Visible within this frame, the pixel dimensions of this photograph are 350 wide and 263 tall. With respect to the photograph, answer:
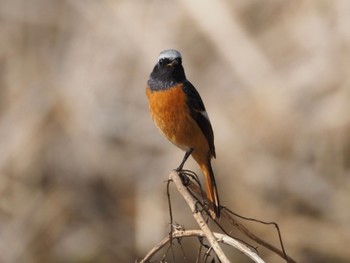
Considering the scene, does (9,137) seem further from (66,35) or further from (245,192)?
(245,192)

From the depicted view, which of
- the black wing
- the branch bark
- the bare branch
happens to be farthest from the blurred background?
the branch bark

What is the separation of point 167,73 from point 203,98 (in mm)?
2281

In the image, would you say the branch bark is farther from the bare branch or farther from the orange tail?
the orange tail

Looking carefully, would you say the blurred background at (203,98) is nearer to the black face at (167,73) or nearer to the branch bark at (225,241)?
the black face at (167,73)

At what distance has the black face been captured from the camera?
442 centimetres

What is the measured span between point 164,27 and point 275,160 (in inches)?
54.0

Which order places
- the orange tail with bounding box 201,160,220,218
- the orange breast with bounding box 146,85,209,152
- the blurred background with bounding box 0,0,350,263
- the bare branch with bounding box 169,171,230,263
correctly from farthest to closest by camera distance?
the blurred background with bounding box 0,0,350,263 < the orange breast with bounding box 146,85,209,152 < the orange tail with bounding box 201,160,220,218 < the bare branch with bounding box 169,171,230,263

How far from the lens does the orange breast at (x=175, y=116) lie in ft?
14.3

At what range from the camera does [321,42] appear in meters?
6.68

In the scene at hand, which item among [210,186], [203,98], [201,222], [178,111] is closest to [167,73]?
[178,111]

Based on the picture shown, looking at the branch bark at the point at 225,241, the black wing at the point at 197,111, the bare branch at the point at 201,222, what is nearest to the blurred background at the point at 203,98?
the black wing at the point at 197,111

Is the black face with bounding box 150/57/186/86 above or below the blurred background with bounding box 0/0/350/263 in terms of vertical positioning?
below

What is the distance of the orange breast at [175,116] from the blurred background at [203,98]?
2166 millimetres

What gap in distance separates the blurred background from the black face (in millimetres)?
2106
